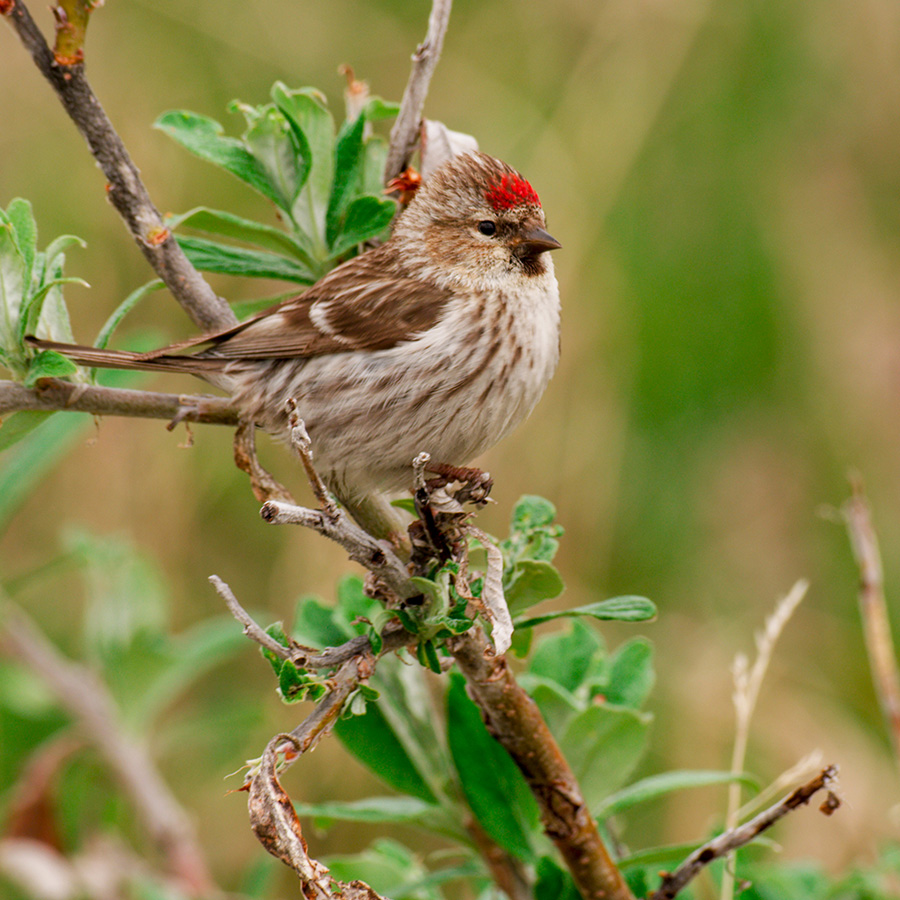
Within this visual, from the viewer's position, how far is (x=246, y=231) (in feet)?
6.37

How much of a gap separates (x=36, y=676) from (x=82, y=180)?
7.30 feet

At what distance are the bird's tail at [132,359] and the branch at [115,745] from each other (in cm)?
88

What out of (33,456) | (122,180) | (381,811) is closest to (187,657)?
(33,456)

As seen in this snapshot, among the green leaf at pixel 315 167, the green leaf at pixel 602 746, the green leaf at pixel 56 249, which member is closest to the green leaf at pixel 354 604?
the green leaf at pixel 602 746

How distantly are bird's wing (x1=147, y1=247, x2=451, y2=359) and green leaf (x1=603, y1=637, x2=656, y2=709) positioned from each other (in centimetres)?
77

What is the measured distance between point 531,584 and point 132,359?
34.0 inches

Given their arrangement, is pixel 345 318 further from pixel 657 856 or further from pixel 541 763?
pixel 657 856

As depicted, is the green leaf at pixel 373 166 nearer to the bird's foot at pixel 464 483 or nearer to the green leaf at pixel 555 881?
the bird's foot at pixel 464 483

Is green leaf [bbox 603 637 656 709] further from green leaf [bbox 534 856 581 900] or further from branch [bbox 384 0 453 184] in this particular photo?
branch [bbox 384 0 453 184]

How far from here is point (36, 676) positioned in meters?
2.91

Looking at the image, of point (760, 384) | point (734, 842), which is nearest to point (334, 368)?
point (734, 842)

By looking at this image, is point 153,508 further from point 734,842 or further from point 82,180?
point 734,842

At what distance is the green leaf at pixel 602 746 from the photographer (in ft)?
5.84

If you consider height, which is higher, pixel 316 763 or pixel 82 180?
pixel 82 180
